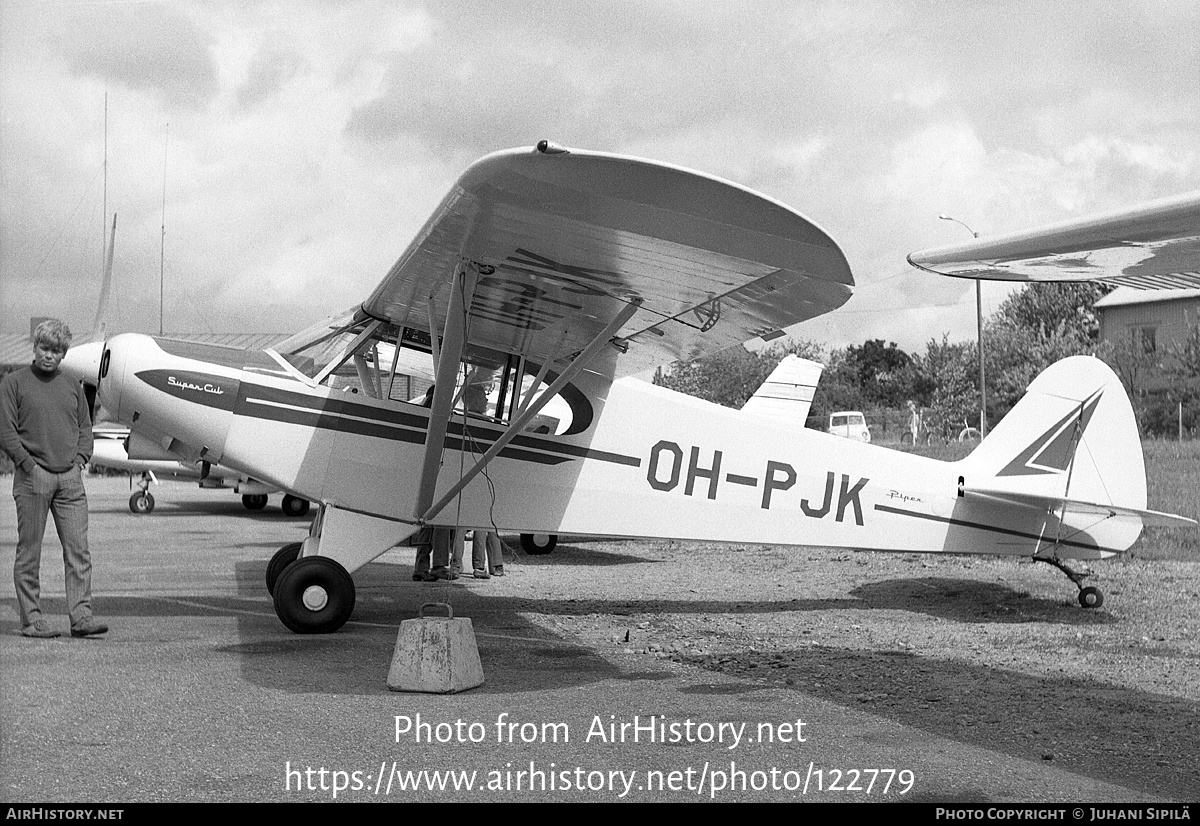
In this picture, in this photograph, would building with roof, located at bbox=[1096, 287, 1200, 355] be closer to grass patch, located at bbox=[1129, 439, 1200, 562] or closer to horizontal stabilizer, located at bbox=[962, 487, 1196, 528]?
grass patch, located at bbox=[1129, 439, 1200, 562]

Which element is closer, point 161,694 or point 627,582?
point 161,694

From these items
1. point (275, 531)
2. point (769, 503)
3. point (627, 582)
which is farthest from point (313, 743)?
point (275, 531)

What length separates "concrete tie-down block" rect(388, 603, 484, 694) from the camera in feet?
18.8

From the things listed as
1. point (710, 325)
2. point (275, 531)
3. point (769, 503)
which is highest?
point (710, 325)

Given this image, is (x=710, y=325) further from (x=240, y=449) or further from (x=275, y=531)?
(x=275, y=531)

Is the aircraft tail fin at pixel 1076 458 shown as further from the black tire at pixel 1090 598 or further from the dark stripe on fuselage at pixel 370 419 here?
the dark stripe on fuselage at pixel 370 419

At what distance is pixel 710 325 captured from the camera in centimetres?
729

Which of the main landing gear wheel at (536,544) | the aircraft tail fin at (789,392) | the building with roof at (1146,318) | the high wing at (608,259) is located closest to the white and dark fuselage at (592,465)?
the high wing at (608,259)

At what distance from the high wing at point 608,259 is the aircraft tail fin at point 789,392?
9.10 meters

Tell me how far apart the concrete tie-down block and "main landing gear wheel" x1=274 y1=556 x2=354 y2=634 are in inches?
68.3

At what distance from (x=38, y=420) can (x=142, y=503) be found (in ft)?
52.2

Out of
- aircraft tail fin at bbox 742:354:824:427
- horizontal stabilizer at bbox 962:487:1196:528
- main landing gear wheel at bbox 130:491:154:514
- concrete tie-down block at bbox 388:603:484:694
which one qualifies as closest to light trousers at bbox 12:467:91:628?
concrete tie-down block at bbox 388:603:484:694

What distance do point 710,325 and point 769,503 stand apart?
223 cm

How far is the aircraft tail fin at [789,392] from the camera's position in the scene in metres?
17.5
